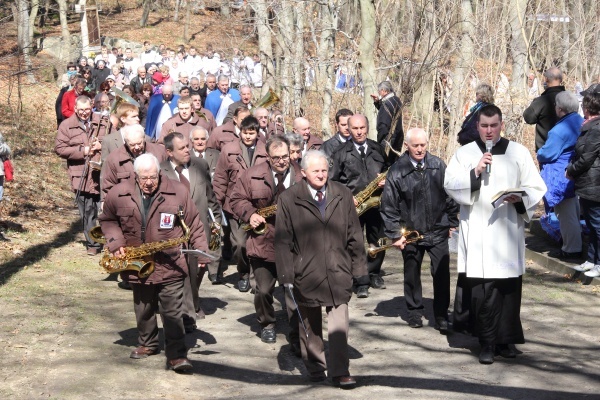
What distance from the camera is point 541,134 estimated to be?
12.2 m

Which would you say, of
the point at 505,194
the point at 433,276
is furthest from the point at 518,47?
the point at 505,194

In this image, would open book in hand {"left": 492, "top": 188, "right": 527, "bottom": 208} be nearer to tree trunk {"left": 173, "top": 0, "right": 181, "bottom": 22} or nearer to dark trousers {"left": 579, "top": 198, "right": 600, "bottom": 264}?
dark trousers {"left": 579, "top": 198, "right": 600, "bottom": 264}

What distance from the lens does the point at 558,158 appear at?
11.2 m

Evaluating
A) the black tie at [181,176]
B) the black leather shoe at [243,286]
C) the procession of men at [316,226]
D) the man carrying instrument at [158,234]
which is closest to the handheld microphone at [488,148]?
the procession of men at [316,226]

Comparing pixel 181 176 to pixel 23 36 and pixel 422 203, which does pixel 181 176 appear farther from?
pixel 23 36

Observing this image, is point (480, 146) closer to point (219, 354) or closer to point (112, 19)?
point (219, 354)

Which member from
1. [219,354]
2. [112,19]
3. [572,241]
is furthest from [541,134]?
[112,19]

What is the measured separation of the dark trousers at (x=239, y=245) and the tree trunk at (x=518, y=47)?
735 centimetres

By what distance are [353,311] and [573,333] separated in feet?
7.60

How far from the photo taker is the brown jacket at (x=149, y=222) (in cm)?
812

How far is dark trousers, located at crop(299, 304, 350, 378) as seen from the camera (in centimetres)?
770

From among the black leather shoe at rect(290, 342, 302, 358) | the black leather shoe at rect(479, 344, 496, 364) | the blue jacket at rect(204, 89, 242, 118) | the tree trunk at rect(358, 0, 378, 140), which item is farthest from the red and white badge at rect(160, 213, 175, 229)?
the blue jacket at rect(204, 89, 242, 118)

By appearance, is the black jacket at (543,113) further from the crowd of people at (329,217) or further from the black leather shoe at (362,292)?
the black leather shoe at (362,292)

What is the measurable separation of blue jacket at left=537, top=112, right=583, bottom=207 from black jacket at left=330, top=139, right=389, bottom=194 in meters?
1.99
